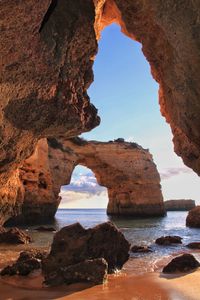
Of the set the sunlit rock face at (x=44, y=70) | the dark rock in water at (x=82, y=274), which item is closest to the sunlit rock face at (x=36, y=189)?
the sunlit rock face at (x=44, y=70)

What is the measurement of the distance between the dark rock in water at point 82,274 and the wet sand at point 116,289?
17 centimetres

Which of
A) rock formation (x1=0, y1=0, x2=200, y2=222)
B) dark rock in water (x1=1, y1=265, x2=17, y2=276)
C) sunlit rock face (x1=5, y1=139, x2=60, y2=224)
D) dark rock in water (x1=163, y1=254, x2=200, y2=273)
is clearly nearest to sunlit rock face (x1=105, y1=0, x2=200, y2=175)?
rock formation (x1=0, y1=0, x2=200, y2=222)

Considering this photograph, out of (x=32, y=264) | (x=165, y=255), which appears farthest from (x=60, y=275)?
(x=165, y=255)

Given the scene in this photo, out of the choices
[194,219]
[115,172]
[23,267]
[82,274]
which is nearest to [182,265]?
[82,274]

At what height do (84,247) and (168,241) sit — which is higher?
(84,247)

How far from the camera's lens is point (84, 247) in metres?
7.74

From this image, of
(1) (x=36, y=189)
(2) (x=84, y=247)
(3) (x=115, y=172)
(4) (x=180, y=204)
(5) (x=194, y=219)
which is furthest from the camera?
(4) (x=180, y=204)

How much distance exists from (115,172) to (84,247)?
107ft

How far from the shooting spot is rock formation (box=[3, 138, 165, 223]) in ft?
116

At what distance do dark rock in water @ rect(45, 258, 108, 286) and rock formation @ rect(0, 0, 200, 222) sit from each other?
9.84 ft

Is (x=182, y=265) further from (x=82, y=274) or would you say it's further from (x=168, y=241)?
(x=168, y=241)

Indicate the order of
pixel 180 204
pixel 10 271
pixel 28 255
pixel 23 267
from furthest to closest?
pixel 180 204
pixel 28 255
pixel 23 267
pixel 10 271

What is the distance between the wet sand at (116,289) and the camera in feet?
18.0

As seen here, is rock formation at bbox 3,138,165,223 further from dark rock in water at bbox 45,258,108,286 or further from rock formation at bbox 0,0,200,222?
dark rock in water at bbox 45,258,108,286
